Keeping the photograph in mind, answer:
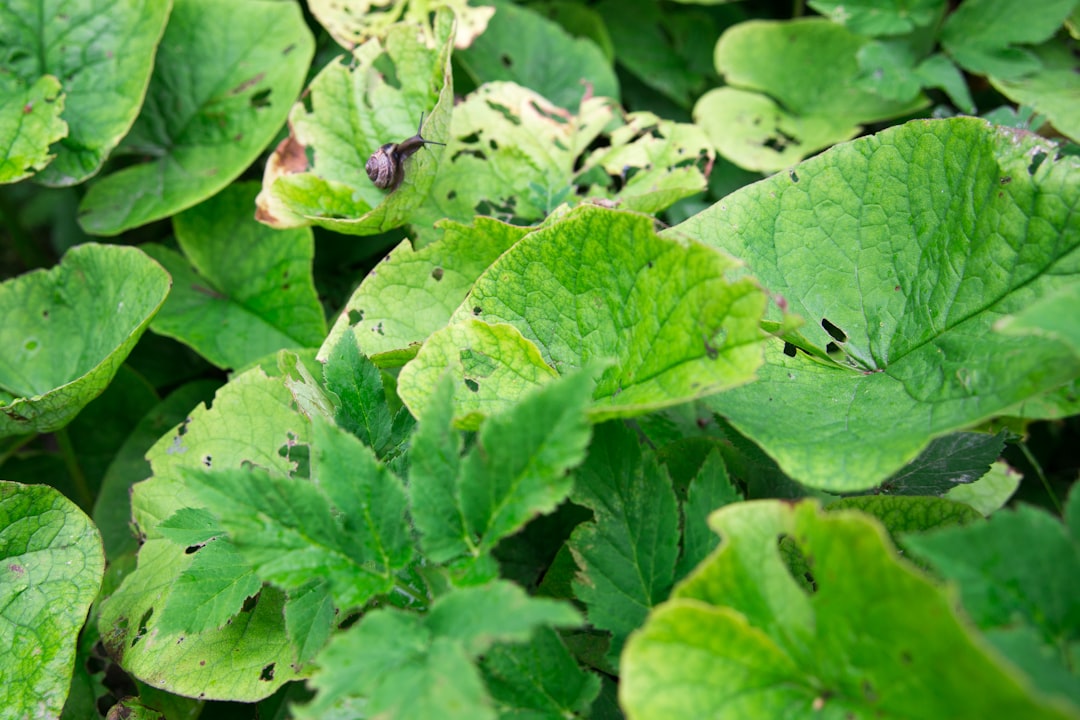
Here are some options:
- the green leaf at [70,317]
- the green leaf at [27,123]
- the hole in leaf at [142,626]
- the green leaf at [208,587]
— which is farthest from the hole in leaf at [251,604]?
the green leaf at [27,123]

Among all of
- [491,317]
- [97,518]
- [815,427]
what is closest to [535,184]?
[491,317]

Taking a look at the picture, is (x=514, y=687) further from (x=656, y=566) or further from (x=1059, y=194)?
(x=1059, y=194)

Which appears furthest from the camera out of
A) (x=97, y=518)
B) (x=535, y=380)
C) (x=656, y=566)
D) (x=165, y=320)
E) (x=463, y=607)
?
(x=165, y=320)

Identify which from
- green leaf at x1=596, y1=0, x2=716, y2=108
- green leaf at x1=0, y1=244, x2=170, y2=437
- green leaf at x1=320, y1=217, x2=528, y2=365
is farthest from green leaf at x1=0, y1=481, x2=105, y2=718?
green leaf at x1=596, y1=0, x2=716, y2=108

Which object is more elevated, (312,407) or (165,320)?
(312,407)

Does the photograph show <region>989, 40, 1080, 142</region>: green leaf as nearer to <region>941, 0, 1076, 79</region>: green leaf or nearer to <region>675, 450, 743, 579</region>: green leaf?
<region>941, 0, 1076, 79</region>: green leaf

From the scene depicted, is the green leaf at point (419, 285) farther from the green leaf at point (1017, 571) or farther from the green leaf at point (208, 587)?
the green leaf at point (1017, 571)
